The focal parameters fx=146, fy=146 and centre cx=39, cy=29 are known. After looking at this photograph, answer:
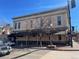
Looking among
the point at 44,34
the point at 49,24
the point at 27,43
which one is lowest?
the point at 27,43

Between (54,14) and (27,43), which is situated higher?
(54,14)

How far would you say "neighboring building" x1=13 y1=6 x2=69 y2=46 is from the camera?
26797 millimetres

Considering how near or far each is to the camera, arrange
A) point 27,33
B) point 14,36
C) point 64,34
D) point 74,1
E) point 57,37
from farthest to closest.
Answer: point 14,36 < point 27,33 < point 57,37 < point 64,34 < point 74,1

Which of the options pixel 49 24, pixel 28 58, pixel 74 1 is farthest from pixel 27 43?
pixel 28 58

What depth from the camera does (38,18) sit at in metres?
30.7

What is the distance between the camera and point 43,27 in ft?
95.3

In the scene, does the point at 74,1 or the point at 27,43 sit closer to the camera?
the point at 74,1

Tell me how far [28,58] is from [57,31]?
1409 centimetres

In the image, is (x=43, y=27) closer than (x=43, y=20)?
Yes

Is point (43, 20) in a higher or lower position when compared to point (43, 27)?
higher

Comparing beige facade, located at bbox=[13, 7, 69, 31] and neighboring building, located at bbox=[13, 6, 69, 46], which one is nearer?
neighboring building, located at bbox=[13, 6, 69, 46]

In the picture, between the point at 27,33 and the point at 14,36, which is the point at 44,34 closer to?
the point at 27,33

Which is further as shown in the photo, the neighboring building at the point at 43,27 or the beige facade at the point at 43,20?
the beige facade at the point at 43,20

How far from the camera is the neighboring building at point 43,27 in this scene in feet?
87.9
